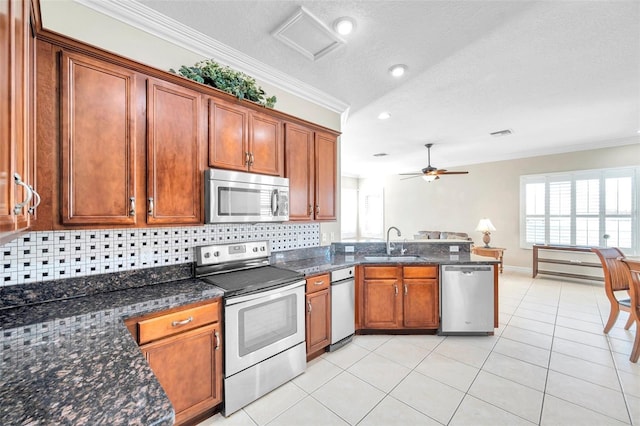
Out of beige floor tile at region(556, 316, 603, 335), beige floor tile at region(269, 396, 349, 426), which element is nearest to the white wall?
beige floor tile at region(556, 316, 603, 335)

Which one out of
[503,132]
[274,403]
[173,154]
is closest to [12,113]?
[173,154]

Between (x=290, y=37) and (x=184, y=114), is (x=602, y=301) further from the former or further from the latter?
(x=184, y=114)

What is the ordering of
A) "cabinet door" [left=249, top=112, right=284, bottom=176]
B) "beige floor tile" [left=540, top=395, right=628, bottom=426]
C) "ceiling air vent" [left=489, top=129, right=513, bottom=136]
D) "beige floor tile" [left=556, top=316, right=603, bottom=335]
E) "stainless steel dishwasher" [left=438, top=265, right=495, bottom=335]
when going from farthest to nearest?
"ceiling air vent" [left=489, top=129, right=513, bottom=136], "beige floor tile" [left=556, top=316, right=603, bottom=335], "stainless steel dishwasher" [left=438, top=265, right=495, bottom=335], "cabinet door" [left=249, top=112, right=284, bottom=176], "beige floor tile" [left=540, top=395, right=628, bottom=426]

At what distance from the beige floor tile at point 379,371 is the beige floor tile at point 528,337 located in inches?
59.6

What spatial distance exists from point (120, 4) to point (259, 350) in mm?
2588

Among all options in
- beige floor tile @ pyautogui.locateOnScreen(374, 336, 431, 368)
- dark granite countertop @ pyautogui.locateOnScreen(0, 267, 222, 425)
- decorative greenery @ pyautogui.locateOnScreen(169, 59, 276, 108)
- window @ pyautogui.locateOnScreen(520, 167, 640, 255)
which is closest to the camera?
dark granite countertop @ pyautogui.locateOnScreen(0, 267, 222, 425)

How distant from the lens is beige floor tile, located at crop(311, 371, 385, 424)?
1.92 m

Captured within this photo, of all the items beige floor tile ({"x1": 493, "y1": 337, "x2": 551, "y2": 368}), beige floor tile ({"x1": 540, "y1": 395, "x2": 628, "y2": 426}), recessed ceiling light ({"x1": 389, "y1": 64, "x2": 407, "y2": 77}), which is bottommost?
beige floor tile ({"x1": 493, "y1": 337, "x2": 551, "y2": 368})

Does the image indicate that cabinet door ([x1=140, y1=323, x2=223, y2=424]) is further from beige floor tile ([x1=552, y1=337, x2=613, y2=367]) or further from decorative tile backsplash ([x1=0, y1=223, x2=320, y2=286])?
beige floor tile ([x1=552, y1=337, x2=613, y2=367])

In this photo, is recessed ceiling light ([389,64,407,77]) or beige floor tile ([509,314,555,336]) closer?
recessed ceiling light ([389,64,407,77])

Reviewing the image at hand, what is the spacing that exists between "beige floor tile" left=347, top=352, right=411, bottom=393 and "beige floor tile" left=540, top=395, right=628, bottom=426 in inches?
37.3

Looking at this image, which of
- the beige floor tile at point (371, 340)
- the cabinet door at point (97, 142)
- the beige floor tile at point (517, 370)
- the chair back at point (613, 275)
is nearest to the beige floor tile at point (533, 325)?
the chair back at point (613, 275)

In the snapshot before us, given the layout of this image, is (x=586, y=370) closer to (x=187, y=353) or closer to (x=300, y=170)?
(x=300, y=170)

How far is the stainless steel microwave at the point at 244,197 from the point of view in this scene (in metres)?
2.03
